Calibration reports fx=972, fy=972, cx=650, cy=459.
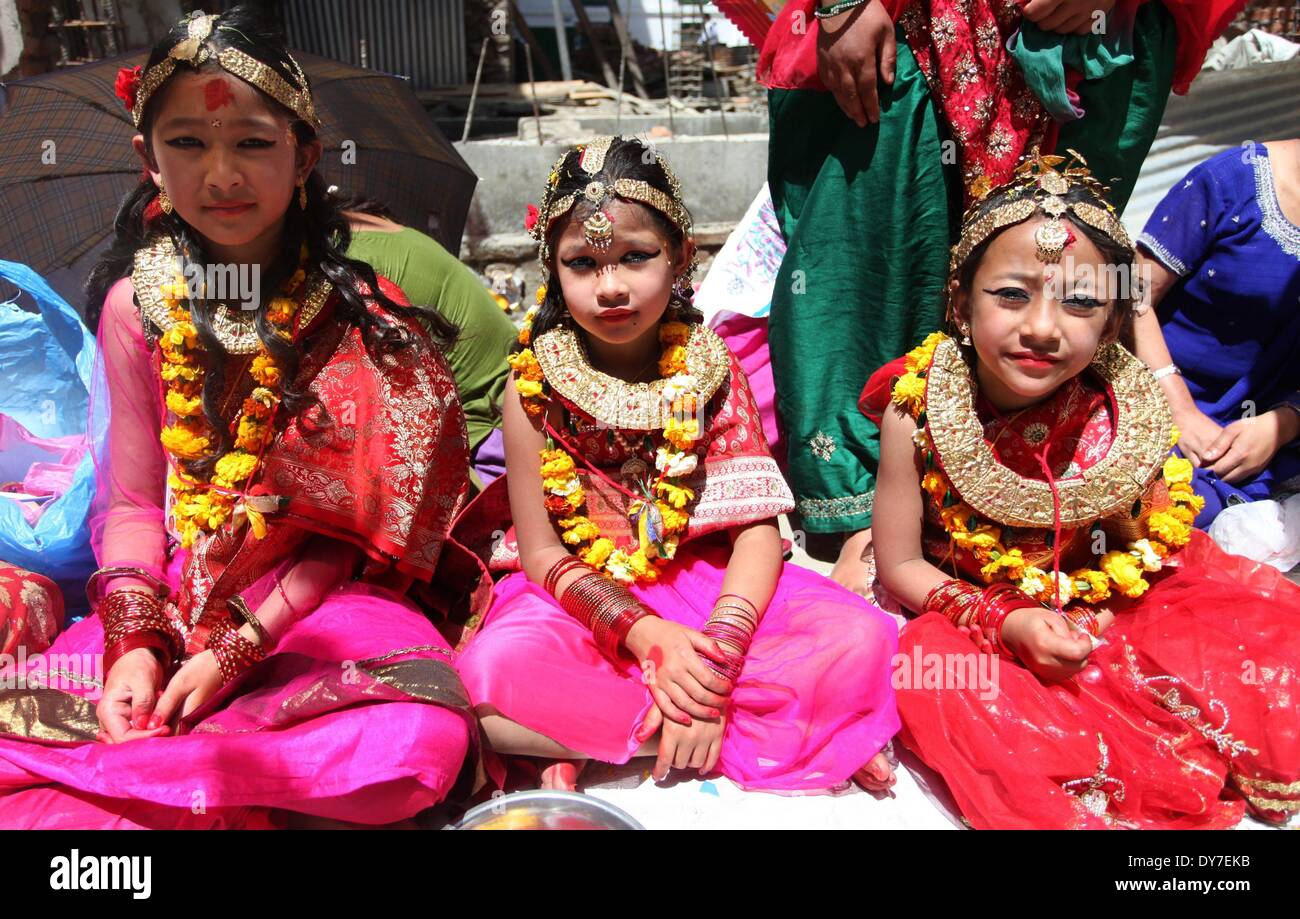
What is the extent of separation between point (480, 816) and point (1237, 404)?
2.84 m

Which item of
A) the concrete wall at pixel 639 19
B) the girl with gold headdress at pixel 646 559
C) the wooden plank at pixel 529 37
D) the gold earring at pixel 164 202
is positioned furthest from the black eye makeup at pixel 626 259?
the concrete wall at pixel 639 19

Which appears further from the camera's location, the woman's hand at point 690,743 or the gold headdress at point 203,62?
the woman's hand at point 690,743

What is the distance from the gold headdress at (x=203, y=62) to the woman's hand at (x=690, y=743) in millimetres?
1670

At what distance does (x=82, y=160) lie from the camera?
321 centimetres

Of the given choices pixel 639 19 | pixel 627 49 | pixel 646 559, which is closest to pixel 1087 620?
pixel 646 559

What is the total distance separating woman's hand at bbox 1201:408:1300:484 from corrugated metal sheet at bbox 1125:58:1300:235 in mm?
3603

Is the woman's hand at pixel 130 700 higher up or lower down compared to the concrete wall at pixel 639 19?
lower down

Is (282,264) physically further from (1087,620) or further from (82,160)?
(1087,620)

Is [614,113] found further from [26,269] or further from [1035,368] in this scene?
[1035,368]

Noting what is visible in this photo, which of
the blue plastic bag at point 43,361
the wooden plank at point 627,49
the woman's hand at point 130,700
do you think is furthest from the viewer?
the wooden plank at point 627,49

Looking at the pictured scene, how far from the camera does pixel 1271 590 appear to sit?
249 centimetres

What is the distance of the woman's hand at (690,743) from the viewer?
2.24m

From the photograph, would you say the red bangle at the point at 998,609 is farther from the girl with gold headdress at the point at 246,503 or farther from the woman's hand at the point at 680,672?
the girl with gold headdress at the point at 246,503

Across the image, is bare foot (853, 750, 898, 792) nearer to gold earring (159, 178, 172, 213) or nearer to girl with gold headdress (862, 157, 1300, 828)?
girl with gold headdress (862, 157, 1300, 828)
